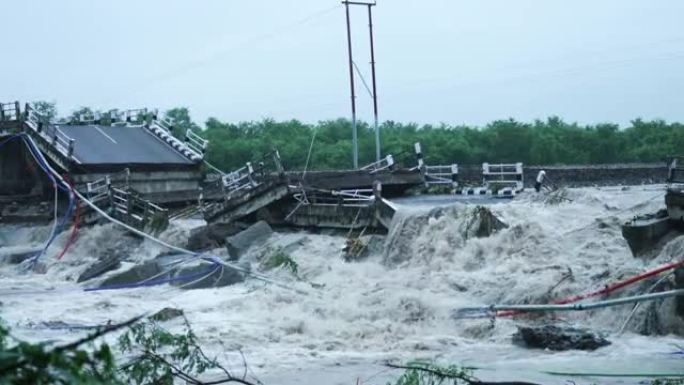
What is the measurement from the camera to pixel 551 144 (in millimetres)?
54438

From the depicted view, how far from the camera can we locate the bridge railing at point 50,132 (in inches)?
1265

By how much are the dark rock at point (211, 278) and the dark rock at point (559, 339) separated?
916 centimetres

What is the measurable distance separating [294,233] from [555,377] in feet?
50.7

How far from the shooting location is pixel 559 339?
12.1 metres

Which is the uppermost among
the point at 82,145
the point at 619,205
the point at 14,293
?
the point at 82,145

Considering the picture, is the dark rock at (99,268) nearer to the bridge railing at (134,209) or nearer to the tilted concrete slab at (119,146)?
the bridge railing at (134,209)

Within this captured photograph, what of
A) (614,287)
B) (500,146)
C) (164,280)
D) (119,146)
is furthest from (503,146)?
(614,287)

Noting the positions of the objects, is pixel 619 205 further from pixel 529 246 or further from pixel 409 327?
pixel 409 327

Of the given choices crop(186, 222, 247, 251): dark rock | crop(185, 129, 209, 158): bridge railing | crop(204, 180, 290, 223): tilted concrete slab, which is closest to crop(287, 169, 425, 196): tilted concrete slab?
crop(204, 180, 290, 223): tilted concrete slab

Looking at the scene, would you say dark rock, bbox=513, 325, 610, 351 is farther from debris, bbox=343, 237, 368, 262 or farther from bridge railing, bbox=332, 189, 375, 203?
bridge railing, bbox=332, 189, 375, 203

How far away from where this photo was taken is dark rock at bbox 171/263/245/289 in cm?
2034

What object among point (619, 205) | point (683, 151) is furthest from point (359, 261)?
point (683, 151)

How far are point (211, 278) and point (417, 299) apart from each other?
649 centimetres

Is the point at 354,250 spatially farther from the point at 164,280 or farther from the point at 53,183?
the point at 53,183
